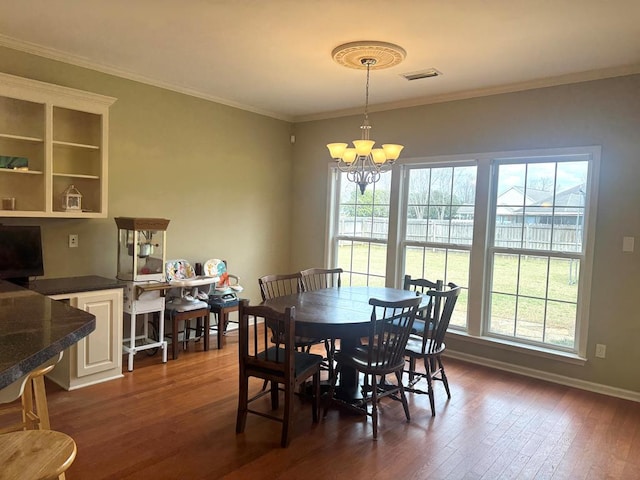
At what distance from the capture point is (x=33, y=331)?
68.8 inches

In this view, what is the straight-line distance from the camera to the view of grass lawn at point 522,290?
159 inches

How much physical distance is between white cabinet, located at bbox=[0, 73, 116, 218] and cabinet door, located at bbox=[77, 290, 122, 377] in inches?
29.3

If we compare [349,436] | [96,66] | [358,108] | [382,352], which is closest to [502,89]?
[358,108]

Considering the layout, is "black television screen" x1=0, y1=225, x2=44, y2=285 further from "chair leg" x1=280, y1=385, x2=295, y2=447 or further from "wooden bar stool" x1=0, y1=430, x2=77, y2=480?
"wooden bar stool" x1=0, y1=430, x2=77, y2=480

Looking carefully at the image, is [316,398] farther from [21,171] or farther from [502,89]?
[502,89]

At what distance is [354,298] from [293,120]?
3127 millimetres

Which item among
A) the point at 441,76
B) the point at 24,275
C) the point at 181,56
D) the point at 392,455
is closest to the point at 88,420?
the point at 24,275

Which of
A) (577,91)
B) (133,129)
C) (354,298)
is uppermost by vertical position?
(577,91)

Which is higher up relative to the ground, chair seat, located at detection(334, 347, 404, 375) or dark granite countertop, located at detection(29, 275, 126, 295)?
dark granite countertop, located at detection(29, 275, 126, 295)

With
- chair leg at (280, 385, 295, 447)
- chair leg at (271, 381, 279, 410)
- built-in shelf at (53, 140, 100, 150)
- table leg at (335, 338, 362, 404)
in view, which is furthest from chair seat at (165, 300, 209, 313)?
chair leg at (280, 385, 295, 447)

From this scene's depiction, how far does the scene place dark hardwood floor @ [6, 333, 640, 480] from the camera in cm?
251

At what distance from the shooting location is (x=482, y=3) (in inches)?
103

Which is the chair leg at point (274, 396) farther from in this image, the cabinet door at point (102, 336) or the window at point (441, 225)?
the window at point (441, 225)

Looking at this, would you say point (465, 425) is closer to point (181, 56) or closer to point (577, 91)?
point (577, 91)
